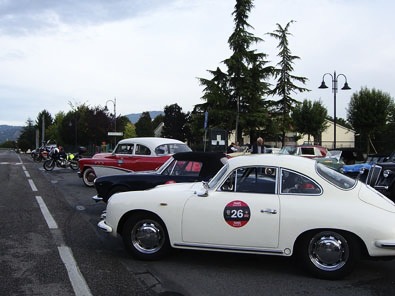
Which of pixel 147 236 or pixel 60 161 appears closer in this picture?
pixel 147 236

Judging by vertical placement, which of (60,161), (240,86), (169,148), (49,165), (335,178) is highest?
(240,86)

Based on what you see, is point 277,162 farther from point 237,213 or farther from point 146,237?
point 146,237

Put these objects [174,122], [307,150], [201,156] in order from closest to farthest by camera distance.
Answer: [201,156], [307,150], [174,122]

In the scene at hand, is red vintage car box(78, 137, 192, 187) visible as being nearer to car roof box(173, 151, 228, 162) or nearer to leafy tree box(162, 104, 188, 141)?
car roof box(173, 151, 228, 162)

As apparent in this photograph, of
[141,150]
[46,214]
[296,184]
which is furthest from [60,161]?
[296,184]

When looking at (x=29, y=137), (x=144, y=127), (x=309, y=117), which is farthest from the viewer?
(x=29, y=137)

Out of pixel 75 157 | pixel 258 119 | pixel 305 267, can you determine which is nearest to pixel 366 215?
pixel 305 267

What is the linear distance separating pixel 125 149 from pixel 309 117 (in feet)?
113

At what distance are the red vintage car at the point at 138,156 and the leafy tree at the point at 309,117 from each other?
108 feet

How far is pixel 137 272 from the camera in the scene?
Answer: 5637 mm

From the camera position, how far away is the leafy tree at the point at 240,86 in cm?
3850

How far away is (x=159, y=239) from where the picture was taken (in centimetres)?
609

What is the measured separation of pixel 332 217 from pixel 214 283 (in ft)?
5.15

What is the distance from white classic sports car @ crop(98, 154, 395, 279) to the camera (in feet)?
17.5
